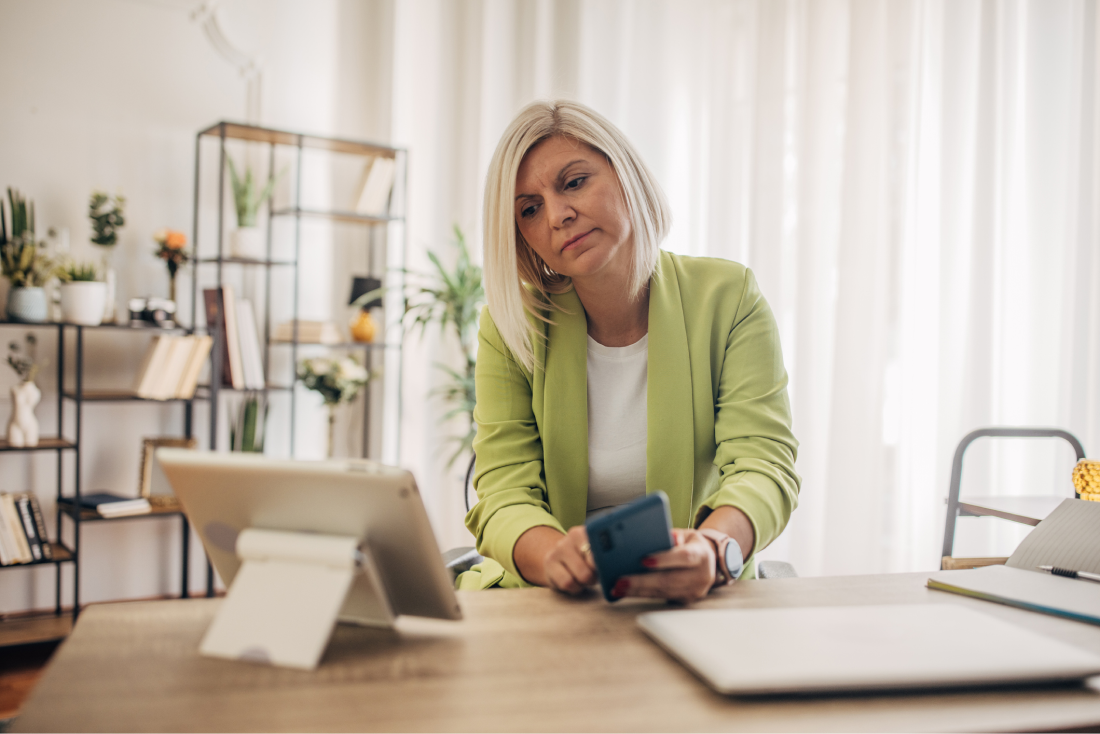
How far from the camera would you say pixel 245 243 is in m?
3.27

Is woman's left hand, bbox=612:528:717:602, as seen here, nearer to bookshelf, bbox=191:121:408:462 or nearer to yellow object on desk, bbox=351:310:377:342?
bookshelf, bbox=191:121:408:462

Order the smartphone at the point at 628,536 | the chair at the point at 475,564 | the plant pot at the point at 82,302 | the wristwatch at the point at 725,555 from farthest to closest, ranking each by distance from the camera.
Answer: the plant pot at the point at 82,302
the chair at the point at 475,564
the wristwatch at the point at 725,555
the smartphone at the point at 628,536

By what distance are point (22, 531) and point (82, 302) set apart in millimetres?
844

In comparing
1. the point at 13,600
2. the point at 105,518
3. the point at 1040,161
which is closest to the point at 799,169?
A: the point at 1040,161

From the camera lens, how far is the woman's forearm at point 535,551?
3.62 feet

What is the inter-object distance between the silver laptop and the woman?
1.46 ft

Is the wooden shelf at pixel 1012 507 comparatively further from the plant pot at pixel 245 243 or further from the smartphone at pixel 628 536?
the plant pot at pixel 245 243

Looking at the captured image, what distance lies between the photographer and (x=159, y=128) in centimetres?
331

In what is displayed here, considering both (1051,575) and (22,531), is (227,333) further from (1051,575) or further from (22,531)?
(1051,575)

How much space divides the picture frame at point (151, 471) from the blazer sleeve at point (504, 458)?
6.98 feet

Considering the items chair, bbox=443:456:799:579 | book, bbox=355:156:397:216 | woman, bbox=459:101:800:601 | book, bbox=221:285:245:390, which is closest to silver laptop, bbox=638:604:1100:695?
chair, bbox=443:456:799:579

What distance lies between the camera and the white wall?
3.10 metres

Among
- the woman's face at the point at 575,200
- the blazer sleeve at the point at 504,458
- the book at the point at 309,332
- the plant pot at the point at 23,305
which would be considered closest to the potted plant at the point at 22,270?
the plant pot at the point at 23,305

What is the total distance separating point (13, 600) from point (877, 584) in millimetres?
3329
